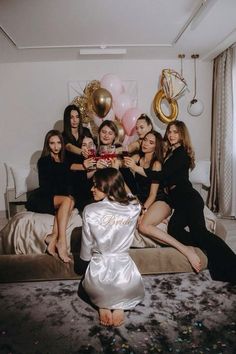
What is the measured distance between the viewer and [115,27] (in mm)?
3361

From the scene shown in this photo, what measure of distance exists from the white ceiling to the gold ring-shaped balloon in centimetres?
61

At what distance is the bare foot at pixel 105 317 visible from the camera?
193 cm

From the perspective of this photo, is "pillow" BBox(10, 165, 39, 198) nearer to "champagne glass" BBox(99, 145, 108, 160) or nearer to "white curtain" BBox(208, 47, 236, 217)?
"champagne glass" BBox(99, 145, 108, 160)

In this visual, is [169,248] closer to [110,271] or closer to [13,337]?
[110,271]

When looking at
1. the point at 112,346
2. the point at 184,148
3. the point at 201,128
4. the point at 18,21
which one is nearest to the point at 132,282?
the point at 112,346

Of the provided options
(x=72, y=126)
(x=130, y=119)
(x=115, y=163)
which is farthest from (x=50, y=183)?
(x=130, y=119)

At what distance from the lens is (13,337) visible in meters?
1.84

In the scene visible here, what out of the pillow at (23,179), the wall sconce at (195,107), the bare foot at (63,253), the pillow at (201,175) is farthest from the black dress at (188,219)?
the pillow at (23,179)

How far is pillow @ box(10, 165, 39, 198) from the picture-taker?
4.59m

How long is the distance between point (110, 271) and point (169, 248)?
0.65 meters

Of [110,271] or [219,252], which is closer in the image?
[110,271]

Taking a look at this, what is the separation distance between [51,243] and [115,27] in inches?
94.3

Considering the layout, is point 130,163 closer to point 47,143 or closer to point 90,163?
point 90,163

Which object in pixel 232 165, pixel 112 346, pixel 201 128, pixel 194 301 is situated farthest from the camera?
pixel 201 128
